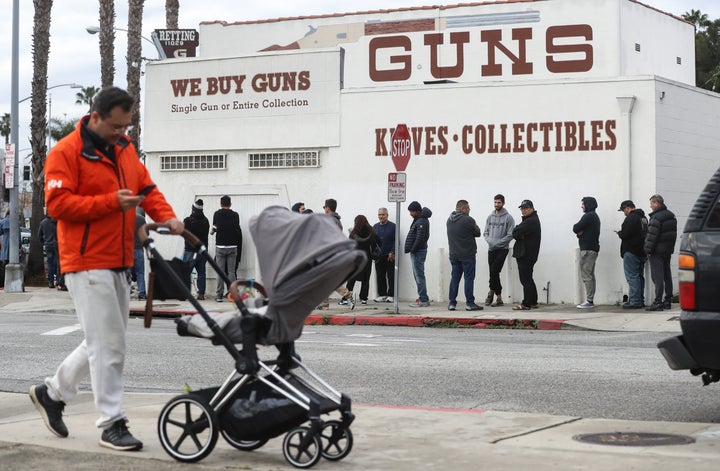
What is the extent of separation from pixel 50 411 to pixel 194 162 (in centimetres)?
1867

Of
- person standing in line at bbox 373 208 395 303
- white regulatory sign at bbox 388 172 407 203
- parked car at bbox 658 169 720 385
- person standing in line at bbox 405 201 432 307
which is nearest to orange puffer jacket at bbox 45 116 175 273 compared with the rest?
parked car at bbox 658 169 720 385

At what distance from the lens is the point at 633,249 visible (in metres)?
20.4

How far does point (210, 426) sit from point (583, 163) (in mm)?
16445

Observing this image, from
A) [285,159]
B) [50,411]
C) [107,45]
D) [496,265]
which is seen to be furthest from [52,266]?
[50,411]

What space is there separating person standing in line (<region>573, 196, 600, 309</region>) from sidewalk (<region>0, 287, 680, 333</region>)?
1.51ft

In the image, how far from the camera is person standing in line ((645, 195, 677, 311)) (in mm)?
19766

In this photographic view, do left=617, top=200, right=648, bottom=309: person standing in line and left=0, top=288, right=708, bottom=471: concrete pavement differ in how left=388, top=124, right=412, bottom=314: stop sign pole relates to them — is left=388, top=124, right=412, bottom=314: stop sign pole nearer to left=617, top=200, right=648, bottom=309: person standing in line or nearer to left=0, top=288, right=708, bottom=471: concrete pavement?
left=617, top=200, right=648, bottom=309: person standing in line

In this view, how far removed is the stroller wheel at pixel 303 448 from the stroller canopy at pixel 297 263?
1.73 feet

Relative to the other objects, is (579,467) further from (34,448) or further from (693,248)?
(34,448)

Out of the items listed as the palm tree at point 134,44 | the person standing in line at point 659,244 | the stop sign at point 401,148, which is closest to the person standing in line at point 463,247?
the stop sign at point 401,148

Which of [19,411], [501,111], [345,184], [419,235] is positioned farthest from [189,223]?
[19,411]

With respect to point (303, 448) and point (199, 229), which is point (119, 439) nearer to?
point (303, 448)

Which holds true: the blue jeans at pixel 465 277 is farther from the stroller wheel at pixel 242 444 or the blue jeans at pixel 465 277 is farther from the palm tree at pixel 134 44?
the palm tree at pixel 134 44

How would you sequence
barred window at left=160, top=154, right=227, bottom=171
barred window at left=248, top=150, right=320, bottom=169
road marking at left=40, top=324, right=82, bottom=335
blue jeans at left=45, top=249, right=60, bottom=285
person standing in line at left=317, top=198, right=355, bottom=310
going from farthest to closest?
blue jeans at left=45, top=249, right=60, bottom=285, barred window at left=160, top=154, right=227, bottom=171, barred window at left=248, top=150, right=320, bottom=169, person standing in line at left=317, top=198, right=355, bottom=310, road marking at left=40, top=324, right=82, bottom=335
